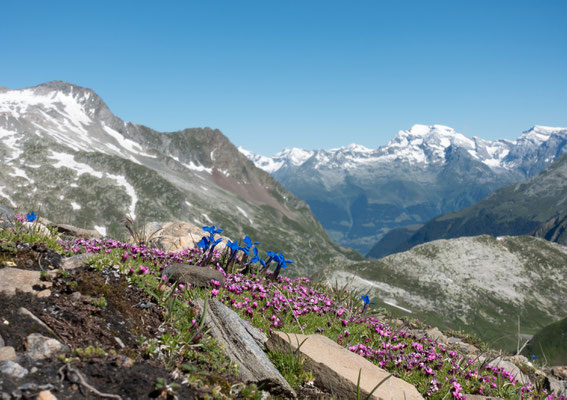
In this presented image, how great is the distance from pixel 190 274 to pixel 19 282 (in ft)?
12.4

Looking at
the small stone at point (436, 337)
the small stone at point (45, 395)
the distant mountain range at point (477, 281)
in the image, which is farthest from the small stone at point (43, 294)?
the distant mountain range at point (477, 281)

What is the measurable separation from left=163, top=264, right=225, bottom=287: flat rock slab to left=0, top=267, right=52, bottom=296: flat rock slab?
2949 millimetres

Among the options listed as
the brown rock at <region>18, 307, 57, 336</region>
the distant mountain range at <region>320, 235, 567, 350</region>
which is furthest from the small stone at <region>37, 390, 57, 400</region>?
the distant mountain range at <region>320, 235, 567, 350</region>

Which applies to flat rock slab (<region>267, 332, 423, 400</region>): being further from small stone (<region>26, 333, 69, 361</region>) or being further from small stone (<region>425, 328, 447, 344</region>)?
small stone (<region>425, 328, 447, 344</region>)

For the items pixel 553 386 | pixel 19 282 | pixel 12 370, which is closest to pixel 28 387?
pixel 12 370

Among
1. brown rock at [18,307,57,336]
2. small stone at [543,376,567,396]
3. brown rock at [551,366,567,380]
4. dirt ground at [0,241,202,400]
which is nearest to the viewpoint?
dirt ground at [0,241,202,400]

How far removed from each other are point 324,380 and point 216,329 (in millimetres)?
2425

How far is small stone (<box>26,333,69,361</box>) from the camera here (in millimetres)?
5161

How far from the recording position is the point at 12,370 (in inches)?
182

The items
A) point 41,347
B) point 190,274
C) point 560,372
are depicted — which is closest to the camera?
point 41,347

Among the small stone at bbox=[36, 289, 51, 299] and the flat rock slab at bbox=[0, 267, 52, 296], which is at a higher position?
the flat rock slab at bbox=[0, 267, 52, 296]

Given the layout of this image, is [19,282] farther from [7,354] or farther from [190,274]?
[190,274]

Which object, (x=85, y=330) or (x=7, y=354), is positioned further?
(x=85, y=330)

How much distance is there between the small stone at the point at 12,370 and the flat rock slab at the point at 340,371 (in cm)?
447
